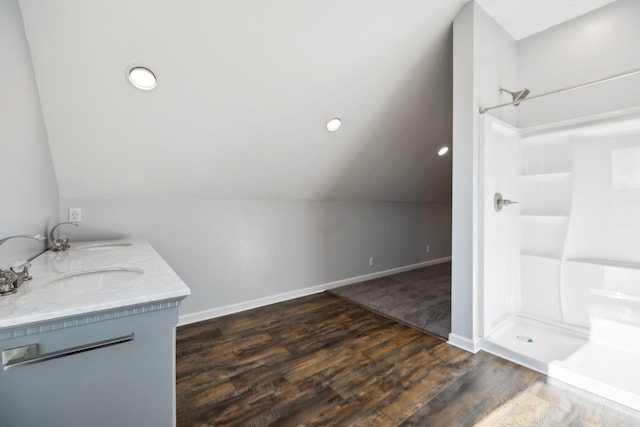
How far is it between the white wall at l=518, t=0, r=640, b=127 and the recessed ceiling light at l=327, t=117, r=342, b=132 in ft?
5.59

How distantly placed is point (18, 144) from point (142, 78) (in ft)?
2.36

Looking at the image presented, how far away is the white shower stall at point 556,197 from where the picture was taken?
2086 mm

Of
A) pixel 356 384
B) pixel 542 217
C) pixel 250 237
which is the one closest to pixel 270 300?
pixel 250 237

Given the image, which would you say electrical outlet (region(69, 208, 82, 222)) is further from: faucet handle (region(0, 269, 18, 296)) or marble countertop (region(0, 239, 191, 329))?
faucet handle (region(0, 269, 18, 296))

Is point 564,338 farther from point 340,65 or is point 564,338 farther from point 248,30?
point 248,30

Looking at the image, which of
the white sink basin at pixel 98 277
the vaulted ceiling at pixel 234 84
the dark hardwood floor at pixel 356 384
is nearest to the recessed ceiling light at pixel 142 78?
the vaulted ceiling at pixel 234 84

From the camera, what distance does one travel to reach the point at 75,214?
84.8 inches

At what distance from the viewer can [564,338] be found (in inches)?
89.8

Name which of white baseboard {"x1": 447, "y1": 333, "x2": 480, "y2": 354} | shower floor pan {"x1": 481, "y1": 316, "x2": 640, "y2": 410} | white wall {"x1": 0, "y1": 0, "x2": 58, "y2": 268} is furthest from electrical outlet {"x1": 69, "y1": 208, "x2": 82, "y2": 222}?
shower floor pan {"x1": 481, "y1": 316, "x2": 640, "y2": 410}

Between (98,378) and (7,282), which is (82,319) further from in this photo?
(7,282)

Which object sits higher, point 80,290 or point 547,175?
point 547,175

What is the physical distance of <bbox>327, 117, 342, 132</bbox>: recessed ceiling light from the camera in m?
2.53

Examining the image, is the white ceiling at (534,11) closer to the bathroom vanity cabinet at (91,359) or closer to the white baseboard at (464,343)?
the white baseboard at (464,343)

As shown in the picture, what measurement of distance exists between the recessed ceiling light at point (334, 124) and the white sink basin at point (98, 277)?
185 cm
